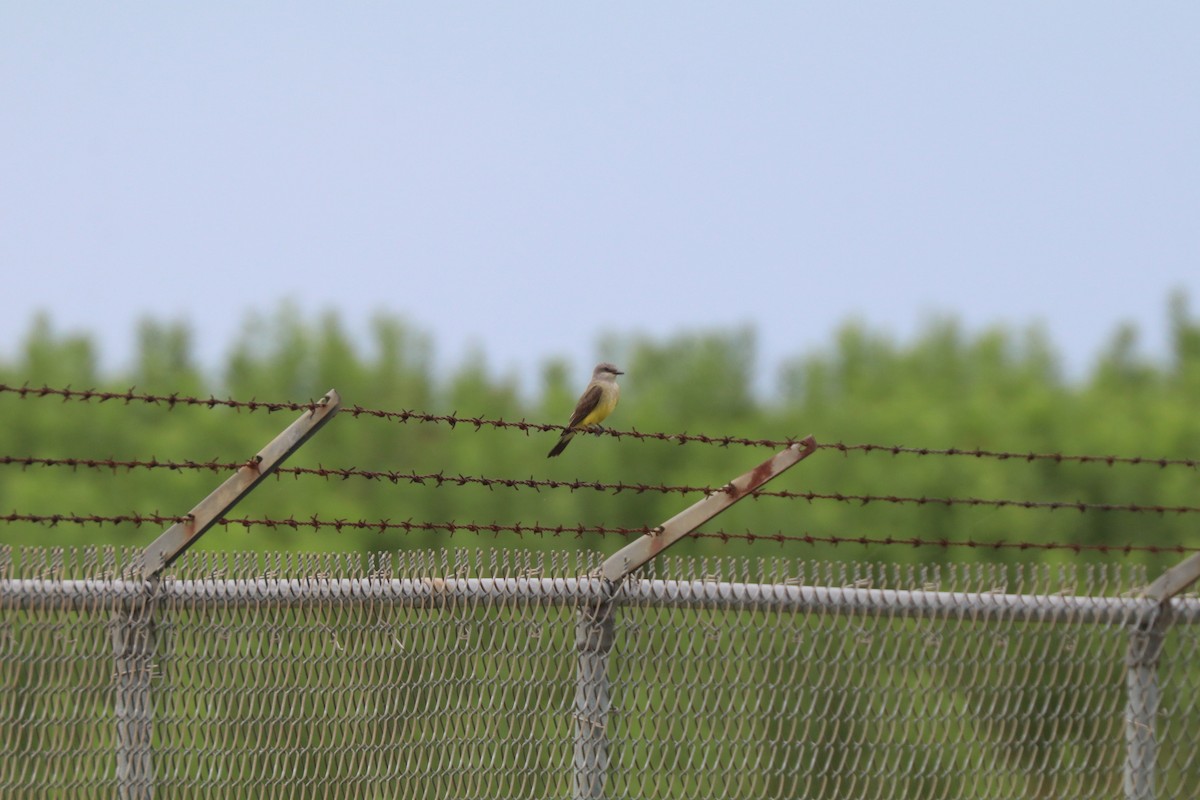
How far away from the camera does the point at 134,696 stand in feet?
16.9

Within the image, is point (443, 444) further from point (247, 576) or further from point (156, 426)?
point (247, 576)

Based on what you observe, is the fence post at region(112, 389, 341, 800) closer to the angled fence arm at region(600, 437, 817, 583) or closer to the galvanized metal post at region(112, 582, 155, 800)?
the galvanized metal post at region(112, 582, 155, 800)

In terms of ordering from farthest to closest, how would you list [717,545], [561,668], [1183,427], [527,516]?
[527,516] → [1183,427] → [717,545] → [561,668]

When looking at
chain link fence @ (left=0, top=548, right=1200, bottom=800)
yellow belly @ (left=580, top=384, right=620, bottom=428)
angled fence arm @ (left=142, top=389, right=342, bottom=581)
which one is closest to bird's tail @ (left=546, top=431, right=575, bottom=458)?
yellow belly @ (left=580, top=384, right=620, bottom=428)

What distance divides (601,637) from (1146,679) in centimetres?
219

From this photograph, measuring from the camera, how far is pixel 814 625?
557 centimetres

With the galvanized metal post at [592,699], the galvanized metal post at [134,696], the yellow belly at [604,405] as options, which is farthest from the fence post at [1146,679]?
the yellow belly at [604,405]

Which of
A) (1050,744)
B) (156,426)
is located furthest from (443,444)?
(1050,744)

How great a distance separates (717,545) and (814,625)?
1123 inches

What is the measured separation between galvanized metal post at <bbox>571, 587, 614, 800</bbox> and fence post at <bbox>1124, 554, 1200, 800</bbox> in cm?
209

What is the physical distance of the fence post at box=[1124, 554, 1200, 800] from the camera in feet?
19.0

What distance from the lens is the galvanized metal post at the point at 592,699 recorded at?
195 inches

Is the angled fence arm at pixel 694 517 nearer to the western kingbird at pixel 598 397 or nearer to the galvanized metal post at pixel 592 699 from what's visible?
the galvanized metal post at pixel 592 699

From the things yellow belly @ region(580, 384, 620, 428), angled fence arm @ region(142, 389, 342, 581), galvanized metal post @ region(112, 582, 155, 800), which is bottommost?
galvanized metal post @ region(112, 582, 155, 800)
